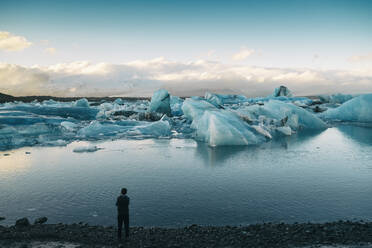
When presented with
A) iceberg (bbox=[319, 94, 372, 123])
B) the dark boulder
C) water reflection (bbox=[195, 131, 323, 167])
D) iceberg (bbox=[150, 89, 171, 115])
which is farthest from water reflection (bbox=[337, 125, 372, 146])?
the dark boulder

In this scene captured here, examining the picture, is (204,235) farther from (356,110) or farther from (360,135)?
(356,110)

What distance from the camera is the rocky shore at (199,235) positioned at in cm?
490

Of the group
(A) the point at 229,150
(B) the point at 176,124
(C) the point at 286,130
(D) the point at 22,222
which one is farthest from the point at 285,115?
(D) the point at 22,222

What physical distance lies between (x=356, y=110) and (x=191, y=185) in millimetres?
26249

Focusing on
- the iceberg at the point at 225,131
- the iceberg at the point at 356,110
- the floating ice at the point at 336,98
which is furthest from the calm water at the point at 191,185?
the floating ice at the point at 336,98

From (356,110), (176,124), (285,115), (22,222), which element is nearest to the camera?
(22,222)

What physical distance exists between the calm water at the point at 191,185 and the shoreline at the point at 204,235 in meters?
0.47

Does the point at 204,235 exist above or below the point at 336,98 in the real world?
below

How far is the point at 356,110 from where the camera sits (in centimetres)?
2897

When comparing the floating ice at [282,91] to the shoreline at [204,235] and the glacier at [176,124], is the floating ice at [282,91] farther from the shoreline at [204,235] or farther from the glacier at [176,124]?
the shoreline at [204,235]

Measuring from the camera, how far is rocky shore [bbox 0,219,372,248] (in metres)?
4.90

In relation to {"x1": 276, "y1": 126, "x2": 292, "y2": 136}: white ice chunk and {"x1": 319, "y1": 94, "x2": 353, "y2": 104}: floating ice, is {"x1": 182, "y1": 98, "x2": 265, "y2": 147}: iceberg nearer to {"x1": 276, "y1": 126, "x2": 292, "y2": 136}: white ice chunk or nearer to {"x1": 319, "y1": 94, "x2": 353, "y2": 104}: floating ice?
{"x1": 276, "y1": 126, "x2": 292, "y2": 136}: white ice chunk

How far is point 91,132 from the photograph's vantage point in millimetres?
19828

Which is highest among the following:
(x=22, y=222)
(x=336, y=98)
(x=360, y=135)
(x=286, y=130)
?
(x=336, y=98)
